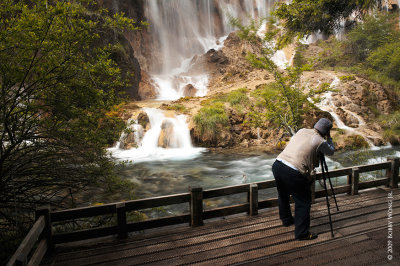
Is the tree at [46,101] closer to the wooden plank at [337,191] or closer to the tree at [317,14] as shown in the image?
the wooden plank at [337,191]

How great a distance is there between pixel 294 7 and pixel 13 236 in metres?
8.89

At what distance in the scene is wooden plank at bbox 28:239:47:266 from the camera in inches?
131

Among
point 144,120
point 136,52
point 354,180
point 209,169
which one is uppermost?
point 136,52

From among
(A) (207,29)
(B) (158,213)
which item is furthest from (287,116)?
(A) (207,29)

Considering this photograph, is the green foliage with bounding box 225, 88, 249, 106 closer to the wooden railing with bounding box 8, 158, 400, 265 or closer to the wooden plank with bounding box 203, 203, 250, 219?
the wooden railing with bounding box 8, 158, 400, 265

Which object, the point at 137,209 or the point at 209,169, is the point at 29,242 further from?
the point at 209,169

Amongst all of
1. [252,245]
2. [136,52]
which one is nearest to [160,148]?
[252,245]

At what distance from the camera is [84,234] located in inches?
166

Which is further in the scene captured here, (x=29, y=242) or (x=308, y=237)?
(x=308, y=237)

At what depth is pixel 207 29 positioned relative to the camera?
47.1 meters

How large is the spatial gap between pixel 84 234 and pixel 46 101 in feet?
8.91

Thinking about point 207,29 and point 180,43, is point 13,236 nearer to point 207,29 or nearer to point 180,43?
point 180,43

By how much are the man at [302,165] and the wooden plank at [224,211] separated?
3.92 ft

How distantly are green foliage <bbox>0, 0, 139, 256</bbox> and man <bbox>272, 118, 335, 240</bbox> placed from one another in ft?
11.8
